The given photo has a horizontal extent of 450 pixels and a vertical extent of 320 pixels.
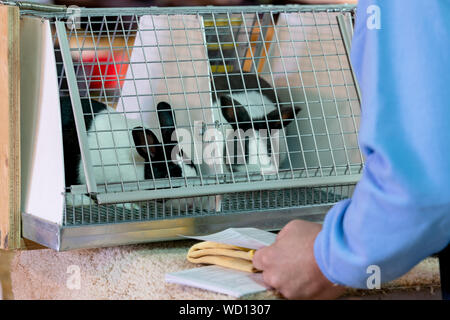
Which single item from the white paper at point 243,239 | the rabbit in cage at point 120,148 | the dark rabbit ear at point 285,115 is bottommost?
the white paper at point 243,239

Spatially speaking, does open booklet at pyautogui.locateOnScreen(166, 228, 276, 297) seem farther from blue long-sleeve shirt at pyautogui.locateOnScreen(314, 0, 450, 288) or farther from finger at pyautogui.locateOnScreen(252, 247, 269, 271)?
blue long-sleeve shirt at pyautogui.locateOnScreen(314, 0, 450, 288)

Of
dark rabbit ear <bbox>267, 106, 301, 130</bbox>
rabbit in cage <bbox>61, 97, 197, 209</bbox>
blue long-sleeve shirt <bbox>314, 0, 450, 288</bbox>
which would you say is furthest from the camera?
dark rabbit ear <bbox>267, 106, 301, 130</bbox>

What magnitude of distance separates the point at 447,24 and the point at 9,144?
30.3 inches

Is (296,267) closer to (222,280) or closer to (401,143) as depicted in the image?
(222,280)

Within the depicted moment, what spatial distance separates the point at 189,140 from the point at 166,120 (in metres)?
0.07

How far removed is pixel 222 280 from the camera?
88cm

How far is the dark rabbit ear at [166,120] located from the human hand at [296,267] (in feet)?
1.41

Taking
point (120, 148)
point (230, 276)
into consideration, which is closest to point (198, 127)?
point (120, 148)

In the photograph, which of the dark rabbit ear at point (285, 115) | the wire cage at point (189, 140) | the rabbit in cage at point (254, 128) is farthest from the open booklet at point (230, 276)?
the dark rabbit ear at point (285, 115)

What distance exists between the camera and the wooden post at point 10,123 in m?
1.11

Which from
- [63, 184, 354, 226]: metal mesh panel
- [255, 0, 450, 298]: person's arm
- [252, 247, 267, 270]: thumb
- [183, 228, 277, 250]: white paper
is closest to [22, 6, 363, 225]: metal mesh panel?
[63, 184, 354, 226]: metal mesh panel

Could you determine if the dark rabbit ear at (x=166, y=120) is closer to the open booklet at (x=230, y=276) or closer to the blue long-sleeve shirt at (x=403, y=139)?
the open booklet at (x=230, y=276)

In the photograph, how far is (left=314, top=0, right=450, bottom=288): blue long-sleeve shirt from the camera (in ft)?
2.09

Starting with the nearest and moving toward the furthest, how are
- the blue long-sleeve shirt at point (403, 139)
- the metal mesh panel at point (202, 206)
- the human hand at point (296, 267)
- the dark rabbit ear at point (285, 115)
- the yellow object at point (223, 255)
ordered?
the blue long-sleeve shirt at point (403, 139)
the human hand at point (296, 267)
the yellow object at point (223, 255)
the metal mesh panel at point (202, 206)
the dark rabbit ear at point (285, 115)
